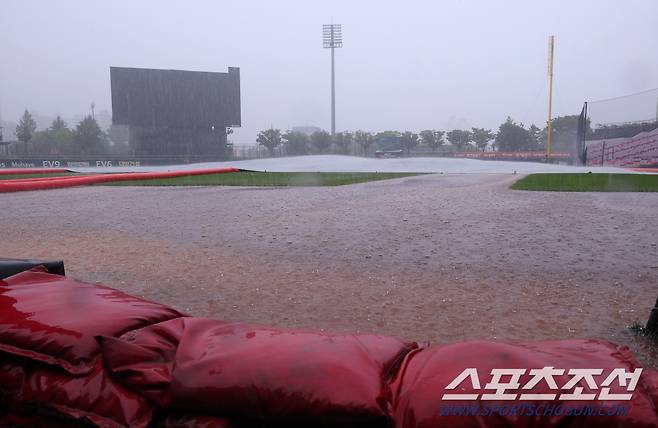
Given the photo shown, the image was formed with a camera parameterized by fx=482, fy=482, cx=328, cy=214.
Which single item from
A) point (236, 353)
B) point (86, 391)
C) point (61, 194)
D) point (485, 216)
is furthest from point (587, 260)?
point (61, 194)

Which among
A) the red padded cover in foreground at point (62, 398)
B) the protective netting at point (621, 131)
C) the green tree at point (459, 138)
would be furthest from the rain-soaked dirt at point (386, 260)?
the green tree at point (459, 138)

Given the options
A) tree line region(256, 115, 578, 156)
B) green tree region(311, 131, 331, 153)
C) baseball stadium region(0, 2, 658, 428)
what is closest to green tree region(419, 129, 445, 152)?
tree line region(256, 115, 578, 156)

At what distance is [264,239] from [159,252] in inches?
38.7

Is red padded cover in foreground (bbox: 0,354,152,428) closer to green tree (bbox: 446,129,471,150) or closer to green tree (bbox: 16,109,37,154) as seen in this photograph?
green tree (bbox: 16,109,37,154)

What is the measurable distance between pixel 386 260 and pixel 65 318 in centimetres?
269

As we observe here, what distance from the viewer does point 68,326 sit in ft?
4.30

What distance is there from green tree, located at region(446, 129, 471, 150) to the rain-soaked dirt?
1697 inches

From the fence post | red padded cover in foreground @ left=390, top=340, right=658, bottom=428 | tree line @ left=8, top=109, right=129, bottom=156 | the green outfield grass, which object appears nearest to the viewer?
red padded cover in foreground @ left=390, top=340, right=658, bottom=428

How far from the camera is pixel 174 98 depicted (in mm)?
33125

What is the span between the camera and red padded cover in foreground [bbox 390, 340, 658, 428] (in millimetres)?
974

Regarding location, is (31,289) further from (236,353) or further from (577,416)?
(577,416)

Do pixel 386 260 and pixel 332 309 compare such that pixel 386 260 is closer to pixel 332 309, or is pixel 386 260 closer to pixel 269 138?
pixel 332 309

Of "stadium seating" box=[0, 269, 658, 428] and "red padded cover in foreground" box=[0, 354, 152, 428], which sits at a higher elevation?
"stadium seating" box=[0, 269, 658, 428]

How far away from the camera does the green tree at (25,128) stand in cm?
4114
